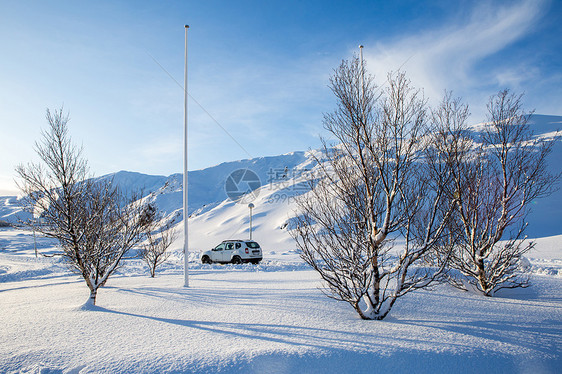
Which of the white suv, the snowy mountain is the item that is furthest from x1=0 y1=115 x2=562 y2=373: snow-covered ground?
the white suv

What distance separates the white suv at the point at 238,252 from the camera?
19359 mm

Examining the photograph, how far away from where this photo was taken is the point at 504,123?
8641mm

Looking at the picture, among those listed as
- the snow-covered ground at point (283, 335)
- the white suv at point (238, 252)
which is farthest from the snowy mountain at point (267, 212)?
the white suv at point (238, 252)

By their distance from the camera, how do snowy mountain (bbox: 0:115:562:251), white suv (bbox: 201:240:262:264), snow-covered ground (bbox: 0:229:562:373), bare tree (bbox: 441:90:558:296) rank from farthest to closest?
snowy mountain (bbox: 0:115:562:251) → white suv (bbox: 201:240:262:264) → bare tree (bbox: 441:90:558:296) → snow-covered ground (bbox: 0:229:562:373)

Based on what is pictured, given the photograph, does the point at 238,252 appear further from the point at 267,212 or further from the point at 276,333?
the point at 267,212

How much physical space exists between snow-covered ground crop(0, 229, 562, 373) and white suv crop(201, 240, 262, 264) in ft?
37.5

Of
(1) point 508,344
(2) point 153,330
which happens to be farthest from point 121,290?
(1) point 508,344

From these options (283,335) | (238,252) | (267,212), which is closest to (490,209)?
(283,335)

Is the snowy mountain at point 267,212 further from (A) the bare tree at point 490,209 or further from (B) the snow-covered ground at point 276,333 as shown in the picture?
(A) the bare tree at point 490,209

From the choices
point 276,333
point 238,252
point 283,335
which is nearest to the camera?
point 283,335

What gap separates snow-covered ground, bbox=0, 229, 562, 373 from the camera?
3.79 m

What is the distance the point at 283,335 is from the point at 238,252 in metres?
15.1

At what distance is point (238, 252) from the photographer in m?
19.4

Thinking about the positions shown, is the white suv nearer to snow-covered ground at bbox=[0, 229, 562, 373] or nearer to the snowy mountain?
the snowy mountain
